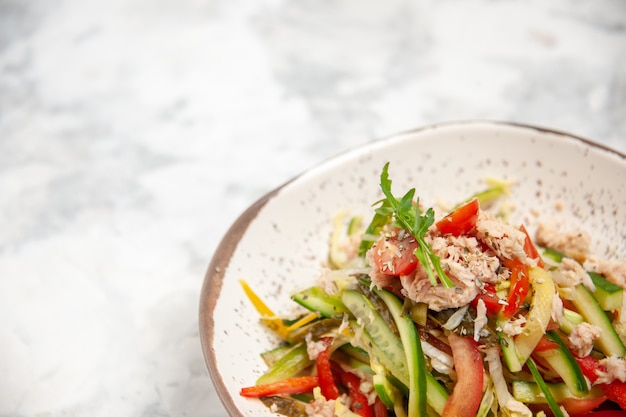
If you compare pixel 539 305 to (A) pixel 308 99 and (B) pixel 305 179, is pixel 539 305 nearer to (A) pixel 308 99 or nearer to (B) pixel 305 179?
(B) pixel 305 179

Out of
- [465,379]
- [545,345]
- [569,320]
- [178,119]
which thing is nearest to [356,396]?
[465,379]

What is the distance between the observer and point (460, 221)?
99.7 inches

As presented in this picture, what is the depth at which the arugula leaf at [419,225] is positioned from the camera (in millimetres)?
2309

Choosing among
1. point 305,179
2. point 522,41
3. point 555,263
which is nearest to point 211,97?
point 305,179

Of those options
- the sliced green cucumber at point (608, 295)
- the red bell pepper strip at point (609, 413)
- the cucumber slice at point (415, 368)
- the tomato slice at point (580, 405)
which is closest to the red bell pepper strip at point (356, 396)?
the cucumber slice at point (415, 368)

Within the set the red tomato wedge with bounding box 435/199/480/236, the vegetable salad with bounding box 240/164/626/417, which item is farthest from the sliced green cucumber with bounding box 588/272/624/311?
the red tomato wedge with bounding box 435/199/480/236

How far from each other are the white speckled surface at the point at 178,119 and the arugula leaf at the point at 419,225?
1354 millimetres

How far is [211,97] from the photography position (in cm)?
500

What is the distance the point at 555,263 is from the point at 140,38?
3859 millimetres

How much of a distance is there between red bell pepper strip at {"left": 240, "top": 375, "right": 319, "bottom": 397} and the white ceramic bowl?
0.50 feet

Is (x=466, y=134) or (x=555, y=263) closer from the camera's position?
(x=555, y=263)

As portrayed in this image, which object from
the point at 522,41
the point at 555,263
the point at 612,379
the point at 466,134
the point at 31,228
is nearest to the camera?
the point at 612,379

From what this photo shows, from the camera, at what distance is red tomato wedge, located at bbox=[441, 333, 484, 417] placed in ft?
7.75

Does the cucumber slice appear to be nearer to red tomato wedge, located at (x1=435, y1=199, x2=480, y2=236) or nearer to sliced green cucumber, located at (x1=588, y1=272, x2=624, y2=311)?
red tomato wedge, located at (x1=435, y1=199, x2=480, y2=236)
